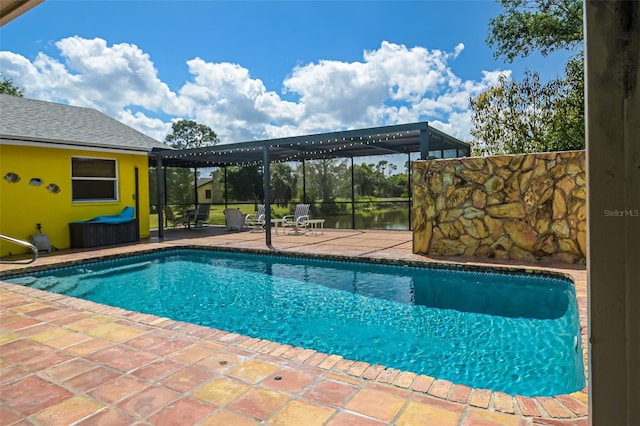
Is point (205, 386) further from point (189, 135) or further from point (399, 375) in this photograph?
point (189, 135)

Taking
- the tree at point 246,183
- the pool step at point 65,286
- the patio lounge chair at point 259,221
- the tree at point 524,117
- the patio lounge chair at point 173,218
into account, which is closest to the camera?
the pool step at point 65,286

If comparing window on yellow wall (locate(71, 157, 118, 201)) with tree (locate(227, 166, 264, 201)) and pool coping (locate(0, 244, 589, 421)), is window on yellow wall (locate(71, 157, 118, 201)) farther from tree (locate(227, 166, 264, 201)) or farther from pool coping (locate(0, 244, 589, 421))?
tree (locate(227, 166, 264, 201))

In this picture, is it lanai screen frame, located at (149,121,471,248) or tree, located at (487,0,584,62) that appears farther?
tree, located at (487,0,584,62)

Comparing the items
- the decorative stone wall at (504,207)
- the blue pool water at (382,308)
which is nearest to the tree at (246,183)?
the blue pool water at (382,308)

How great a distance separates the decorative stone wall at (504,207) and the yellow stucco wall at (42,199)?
25.7 ft

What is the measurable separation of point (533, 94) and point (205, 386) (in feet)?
48.5

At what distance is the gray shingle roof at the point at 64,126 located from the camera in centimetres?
872

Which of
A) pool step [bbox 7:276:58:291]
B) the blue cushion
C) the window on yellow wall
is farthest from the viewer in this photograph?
the window on yellow wall

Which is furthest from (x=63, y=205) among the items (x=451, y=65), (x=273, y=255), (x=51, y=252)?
(x=451, y=65)

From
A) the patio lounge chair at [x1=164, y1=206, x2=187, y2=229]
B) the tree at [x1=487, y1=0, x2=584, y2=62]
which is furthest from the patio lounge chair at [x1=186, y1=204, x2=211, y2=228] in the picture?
the tree at [x1=487, y1=0, x2=584, y2=62]

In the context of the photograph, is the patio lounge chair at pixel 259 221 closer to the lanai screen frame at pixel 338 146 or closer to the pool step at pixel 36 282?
the lanai screen frame at pixel 338 146

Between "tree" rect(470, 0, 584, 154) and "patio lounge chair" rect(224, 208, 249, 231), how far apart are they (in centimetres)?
915

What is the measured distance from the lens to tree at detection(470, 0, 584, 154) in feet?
41.5

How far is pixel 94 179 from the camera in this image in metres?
10.2
